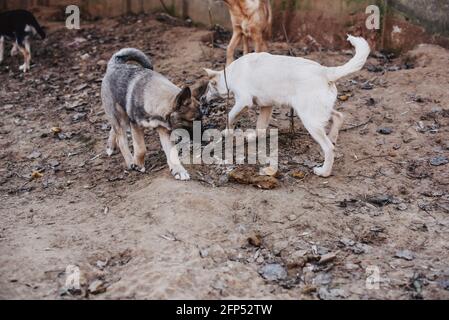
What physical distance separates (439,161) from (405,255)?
69.3 inches

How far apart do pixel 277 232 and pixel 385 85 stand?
11.2ft

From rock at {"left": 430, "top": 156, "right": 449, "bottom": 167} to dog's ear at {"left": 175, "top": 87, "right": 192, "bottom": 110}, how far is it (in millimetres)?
2580

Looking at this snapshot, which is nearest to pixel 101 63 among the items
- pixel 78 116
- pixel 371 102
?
pixel 78 116

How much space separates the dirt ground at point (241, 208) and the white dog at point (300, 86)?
1.62 ft

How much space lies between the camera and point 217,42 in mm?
9133

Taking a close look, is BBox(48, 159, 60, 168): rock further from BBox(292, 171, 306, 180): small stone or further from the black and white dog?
the black and white dog

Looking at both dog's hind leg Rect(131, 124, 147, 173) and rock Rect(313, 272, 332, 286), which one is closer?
rock Rect(313, 272, 332, 286)

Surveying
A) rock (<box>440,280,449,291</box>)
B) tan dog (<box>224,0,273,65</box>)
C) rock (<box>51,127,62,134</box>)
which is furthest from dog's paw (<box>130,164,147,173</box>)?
rock (<box>440,280,449,291</box>)

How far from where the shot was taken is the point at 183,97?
534cm

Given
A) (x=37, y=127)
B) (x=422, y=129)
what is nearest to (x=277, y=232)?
(x=422, y=129)

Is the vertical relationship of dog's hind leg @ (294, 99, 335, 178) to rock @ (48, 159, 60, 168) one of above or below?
above

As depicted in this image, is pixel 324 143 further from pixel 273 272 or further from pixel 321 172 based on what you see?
pixel 273 272

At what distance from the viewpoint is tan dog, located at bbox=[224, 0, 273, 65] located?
25.1 feet

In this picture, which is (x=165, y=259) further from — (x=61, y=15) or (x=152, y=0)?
(x=61, y=15)
